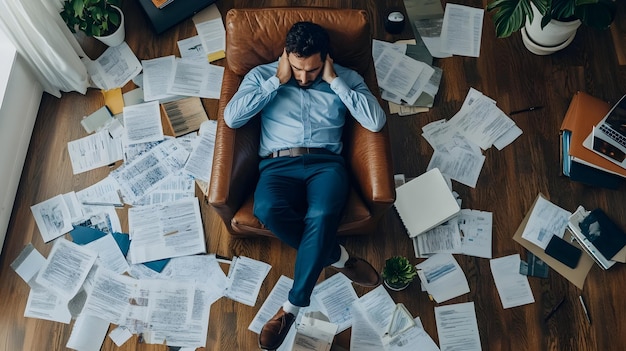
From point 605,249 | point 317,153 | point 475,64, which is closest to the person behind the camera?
point 317,153

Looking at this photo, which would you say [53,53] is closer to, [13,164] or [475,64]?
[13,164]

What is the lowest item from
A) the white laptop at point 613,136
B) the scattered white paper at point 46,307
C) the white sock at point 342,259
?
the scattered white paper at point 46,307

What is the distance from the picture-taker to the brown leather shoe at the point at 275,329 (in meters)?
2.40

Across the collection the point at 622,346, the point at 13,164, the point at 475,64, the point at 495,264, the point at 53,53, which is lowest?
the point at 622,346

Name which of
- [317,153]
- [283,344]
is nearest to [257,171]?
[317,153]

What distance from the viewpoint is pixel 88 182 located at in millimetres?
2889

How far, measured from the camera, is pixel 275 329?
241 cm

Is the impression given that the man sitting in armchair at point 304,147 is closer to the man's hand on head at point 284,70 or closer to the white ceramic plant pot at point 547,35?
the man's hand on head at point 284,70

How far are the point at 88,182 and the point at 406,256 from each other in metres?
1.58

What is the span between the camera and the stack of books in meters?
2.75

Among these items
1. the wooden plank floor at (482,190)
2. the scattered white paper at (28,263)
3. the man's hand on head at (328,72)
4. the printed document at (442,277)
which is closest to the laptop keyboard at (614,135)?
the wooden plank floor at (482,190)

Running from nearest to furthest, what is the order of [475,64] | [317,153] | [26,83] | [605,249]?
[317,153]
[605,249]
[26,83]
[475,64]

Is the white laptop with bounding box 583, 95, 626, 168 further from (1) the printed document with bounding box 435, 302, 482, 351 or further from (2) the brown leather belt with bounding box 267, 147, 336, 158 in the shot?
(2) the brown leather belt with bounding box 267, 147, 336, 158

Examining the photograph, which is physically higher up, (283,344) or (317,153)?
(317,153)
